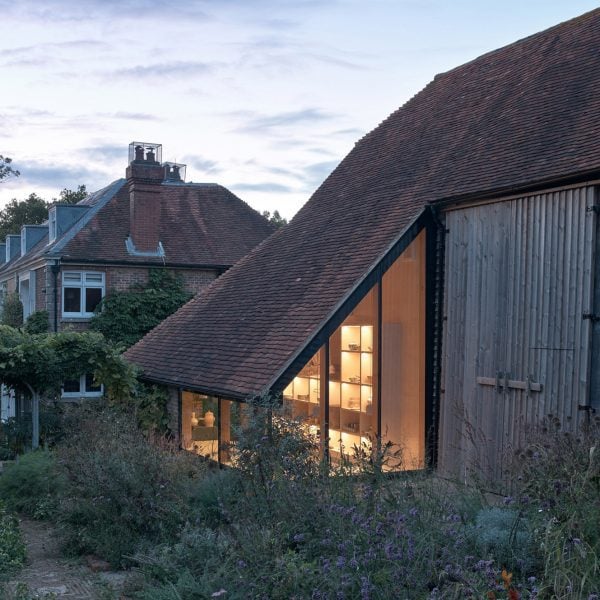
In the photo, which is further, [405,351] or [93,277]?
[93,277]

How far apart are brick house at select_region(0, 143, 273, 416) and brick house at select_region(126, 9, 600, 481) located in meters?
6.77

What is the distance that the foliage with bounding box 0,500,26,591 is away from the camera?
308 inches

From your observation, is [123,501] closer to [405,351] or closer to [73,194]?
[405,351]

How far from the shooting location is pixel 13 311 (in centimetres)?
2630

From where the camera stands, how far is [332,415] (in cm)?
1409

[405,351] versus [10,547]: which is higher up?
[405,351]

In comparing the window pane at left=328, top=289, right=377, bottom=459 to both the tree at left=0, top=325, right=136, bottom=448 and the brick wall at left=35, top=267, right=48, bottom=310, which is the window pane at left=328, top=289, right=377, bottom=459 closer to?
the tree at left=0, top=325, right=136, bottom=448

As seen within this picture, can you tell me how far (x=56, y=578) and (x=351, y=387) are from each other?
7.01 metres

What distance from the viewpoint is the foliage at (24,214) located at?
51.4 meters

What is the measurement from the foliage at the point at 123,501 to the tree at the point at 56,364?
6375 millimetres

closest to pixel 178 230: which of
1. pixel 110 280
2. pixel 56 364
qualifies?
pixel 110 280

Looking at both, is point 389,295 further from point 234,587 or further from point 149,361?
point 234,587

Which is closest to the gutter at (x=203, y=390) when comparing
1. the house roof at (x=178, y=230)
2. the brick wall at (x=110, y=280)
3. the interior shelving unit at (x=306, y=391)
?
the interior shelving unit at (x=306, y=391)

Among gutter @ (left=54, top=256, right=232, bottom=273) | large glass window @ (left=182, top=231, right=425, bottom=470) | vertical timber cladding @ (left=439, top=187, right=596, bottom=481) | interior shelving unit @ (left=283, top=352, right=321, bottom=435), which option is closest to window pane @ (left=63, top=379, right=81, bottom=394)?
gutter @ (left=54, top=256, right=232, bottom=273)
